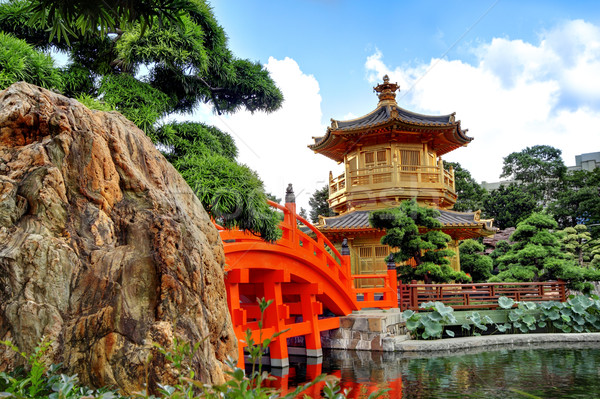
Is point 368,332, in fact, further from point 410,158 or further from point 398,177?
point 410,158

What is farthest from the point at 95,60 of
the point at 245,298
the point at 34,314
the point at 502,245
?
the point at 502,245

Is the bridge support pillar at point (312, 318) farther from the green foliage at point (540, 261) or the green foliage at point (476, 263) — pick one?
the green foliage at point (476, 263)

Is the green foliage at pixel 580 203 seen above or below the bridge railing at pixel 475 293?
above

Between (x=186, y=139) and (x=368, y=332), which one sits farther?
(x=368, y=332)

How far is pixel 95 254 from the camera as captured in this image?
311 cm

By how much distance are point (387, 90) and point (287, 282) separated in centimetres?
1116

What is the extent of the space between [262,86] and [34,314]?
6.59m

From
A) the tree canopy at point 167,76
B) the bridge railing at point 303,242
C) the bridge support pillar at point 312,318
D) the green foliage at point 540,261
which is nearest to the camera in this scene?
the tree canopy at point 167,76

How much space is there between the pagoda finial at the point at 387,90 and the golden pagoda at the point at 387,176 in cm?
56

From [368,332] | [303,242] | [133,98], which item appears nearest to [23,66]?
[133,98]

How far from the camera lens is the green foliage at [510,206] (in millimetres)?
29625

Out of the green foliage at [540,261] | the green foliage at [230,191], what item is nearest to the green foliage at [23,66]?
the green foliage at [230,191]

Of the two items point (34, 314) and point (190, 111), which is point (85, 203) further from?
point (190, 111)

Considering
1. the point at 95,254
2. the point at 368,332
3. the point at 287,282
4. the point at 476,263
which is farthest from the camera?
the point at 476,263
